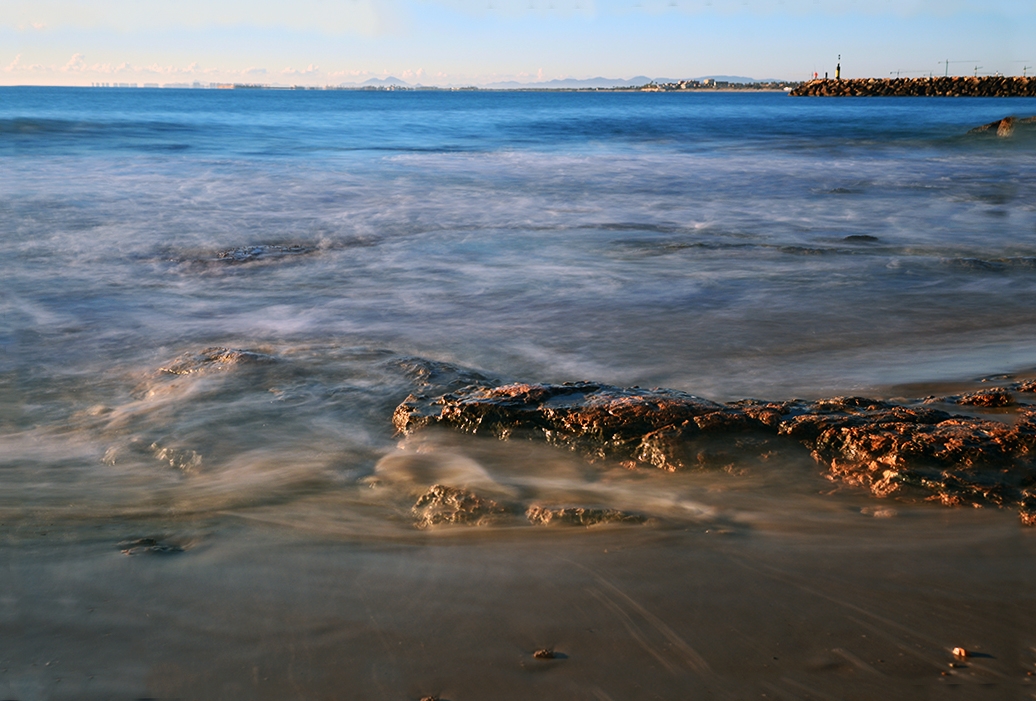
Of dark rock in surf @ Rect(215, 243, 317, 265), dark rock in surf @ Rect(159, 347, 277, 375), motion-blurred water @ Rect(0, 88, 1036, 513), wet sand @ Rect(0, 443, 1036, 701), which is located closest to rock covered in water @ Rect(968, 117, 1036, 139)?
motion-blurred water @ Rect(0, 88, 1036, 513)

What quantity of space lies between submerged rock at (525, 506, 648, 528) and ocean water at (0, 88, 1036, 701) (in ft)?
0.28

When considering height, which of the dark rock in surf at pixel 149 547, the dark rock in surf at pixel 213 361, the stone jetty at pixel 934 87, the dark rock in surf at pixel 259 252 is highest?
the stone jetty at pixel 934 87

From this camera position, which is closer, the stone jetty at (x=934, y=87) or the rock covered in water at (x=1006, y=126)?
the rock covered in water at (x=1006, y=126)

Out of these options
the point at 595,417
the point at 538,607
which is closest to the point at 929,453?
the point at 595,417

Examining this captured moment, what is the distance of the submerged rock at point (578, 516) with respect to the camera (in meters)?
2.62

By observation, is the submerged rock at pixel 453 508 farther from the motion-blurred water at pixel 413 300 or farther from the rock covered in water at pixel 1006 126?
the rock covered in water at pixel 1006 126

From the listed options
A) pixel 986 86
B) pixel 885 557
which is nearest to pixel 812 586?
pixel 885 557

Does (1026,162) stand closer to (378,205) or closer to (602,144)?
(602,144)

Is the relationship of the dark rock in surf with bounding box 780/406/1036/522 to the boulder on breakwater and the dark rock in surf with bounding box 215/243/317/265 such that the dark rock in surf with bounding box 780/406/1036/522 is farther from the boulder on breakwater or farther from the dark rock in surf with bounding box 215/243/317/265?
the dark rock in surf with bounding box 215/243/317/265

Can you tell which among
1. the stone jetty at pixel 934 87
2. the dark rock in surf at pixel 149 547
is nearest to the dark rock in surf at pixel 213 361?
the dark rock in surf at pixel 149 547

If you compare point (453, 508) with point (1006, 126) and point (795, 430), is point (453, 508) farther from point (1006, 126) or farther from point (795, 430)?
point (1006, 126)

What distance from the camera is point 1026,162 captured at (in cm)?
1769

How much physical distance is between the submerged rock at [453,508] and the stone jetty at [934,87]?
3190 inches

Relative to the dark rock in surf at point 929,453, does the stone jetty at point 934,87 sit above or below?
above
